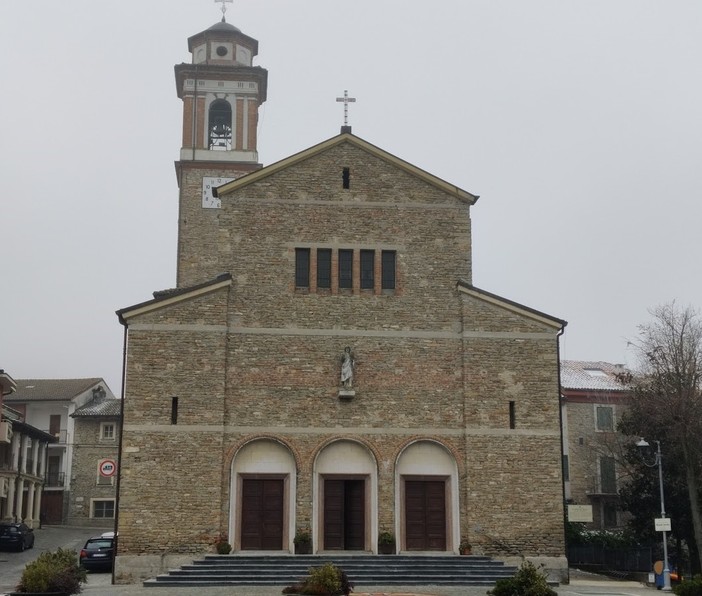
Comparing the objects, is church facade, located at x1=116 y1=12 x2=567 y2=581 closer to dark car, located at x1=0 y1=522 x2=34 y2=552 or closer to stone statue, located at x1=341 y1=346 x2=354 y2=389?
stone statue, located at x1=341 y1=346 x2=354 y2=389

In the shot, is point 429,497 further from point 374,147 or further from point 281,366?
point 374,147

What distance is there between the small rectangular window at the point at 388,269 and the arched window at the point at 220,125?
1657 centimetres

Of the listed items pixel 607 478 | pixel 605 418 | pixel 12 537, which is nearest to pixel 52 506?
pixel 12 537

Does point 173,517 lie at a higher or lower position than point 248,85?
lower

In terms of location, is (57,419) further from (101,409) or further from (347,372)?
(347,372)

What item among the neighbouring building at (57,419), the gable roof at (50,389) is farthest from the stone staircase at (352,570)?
the gable roof at (50,389)

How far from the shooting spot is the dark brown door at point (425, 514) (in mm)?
26766

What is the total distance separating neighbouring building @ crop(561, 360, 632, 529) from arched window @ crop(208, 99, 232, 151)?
22.1 meters

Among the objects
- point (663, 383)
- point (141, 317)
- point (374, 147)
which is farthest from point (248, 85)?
point (663, 383)

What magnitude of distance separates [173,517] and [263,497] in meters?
→ 2.66

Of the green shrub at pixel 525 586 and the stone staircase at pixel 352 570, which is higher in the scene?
the green shrub at pixel 525 586

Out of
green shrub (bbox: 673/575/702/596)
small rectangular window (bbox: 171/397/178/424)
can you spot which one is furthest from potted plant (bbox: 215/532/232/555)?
green shrub (bbox: 673/575/702/596)

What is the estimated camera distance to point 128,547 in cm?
2512

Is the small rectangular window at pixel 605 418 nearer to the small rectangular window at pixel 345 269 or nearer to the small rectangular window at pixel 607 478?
the small rectangular window at pixel 607 478
